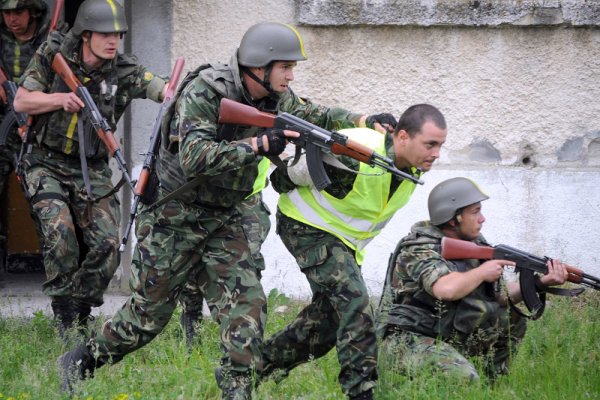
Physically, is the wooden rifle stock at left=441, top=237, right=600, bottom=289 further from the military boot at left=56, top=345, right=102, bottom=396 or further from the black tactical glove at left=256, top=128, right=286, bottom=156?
the military boot at left=56, top=345, right=102, bottom=396

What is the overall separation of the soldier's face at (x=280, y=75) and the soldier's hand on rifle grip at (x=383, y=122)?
2.20 feet

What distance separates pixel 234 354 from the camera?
206 inches

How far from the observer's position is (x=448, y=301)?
18.7ft

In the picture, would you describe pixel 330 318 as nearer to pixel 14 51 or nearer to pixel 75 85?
pixel 75 85

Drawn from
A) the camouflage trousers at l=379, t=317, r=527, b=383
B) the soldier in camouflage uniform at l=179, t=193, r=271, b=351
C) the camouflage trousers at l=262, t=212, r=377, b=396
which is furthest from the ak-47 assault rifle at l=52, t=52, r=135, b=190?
the camouflage trousers at l=379, t=317, r=527, b=383

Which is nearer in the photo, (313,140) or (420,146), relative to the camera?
(313,140)

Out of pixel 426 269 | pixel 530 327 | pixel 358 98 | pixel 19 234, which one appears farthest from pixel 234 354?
pixel 19 234

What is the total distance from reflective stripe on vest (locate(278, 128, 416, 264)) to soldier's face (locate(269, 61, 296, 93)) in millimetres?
456

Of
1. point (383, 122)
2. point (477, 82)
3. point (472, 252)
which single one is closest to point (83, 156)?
point (383, 122)

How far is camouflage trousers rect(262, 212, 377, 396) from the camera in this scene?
542cm

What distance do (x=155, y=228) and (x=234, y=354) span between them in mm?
697

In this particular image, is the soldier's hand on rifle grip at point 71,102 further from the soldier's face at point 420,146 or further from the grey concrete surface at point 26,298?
the soldier's face at point 420,146

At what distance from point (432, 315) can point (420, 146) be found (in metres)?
0.82

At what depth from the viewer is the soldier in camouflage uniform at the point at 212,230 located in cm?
527
